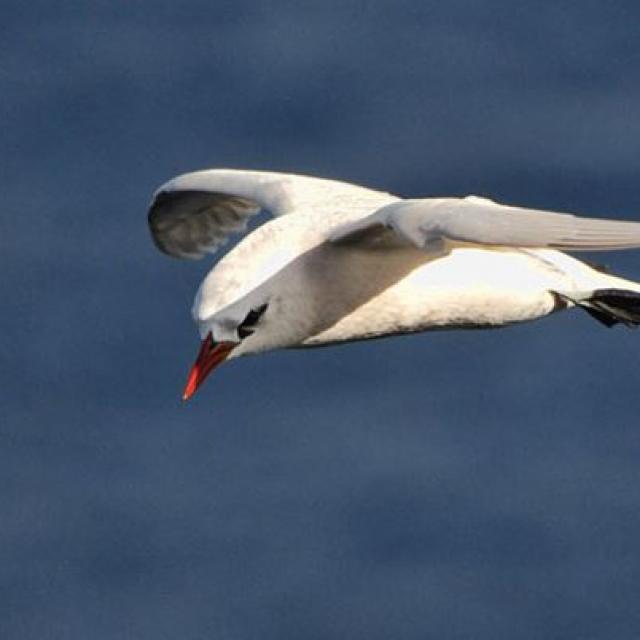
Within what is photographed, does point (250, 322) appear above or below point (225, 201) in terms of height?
below

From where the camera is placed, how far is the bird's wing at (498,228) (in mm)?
12109

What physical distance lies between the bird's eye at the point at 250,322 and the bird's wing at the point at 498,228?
654 millimetres

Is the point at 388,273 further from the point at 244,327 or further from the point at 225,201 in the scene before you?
the point at 225,201

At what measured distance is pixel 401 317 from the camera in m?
13.2

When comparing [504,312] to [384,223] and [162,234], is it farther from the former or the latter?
[162,234]

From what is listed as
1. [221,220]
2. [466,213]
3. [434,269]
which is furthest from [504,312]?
[221,220]

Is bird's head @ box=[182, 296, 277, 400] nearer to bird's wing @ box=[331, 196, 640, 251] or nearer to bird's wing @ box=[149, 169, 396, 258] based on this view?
bird's wing @ box=[331, 196, 640, 251]

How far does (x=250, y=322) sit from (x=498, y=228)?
3.93 ft

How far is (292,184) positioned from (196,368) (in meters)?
2.12

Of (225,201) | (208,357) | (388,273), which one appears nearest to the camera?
(208,357)

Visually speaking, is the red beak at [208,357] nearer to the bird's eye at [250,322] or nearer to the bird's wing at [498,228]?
the bird's eye at [250,322]

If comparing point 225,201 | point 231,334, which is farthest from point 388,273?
point 225,201

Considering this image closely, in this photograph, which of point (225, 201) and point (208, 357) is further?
point (225, 201)

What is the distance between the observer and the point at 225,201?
16016mm
